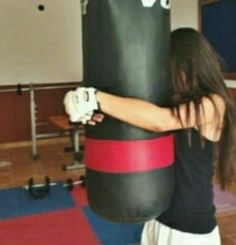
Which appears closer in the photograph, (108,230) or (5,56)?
(108,230)

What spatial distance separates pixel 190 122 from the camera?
1286 mm

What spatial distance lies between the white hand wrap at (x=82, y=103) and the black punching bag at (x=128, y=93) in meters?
0.08

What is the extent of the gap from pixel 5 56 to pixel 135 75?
4494 millimetres

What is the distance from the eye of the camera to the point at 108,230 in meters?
2.97

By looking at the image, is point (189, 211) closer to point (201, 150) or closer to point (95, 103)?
point (201, 150)

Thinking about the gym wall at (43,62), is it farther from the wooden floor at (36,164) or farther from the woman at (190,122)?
the woman at (190,122)

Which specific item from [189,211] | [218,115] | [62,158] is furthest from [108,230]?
[62,158]

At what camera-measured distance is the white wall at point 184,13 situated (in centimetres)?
583

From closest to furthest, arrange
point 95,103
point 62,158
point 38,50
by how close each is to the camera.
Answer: point 95,103 → point 62,158 → point 38,50

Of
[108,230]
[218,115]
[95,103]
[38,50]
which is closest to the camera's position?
[95,103]

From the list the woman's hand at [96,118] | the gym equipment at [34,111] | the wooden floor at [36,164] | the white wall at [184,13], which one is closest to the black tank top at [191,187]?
the woman's hand at [96,118]

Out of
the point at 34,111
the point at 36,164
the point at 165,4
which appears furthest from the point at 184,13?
the point at 165,4

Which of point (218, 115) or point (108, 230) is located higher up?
point (218, 115)

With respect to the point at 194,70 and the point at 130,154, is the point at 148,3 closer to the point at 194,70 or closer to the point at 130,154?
→ the point at 194,70
